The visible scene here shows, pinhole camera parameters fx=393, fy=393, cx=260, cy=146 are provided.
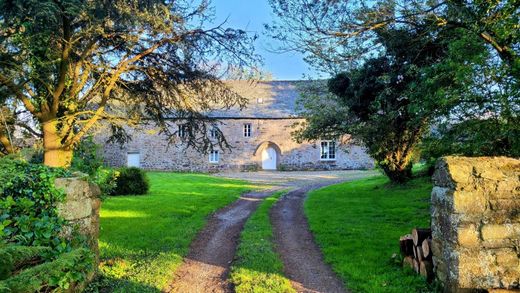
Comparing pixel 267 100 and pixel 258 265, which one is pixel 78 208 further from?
pixel 267 100

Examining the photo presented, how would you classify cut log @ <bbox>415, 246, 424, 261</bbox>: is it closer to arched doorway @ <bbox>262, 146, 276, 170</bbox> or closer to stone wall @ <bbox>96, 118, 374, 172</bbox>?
stone wall @ <bbox>96, 118, 374, 172</bbox>

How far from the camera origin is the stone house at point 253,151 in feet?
122

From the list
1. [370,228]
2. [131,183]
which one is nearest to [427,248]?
[370,228]

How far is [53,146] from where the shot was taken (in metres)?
10.3

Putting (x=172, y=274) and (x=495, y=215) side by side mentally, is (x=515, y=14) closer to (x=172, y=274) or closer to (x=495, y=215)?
(x=495, y=215)

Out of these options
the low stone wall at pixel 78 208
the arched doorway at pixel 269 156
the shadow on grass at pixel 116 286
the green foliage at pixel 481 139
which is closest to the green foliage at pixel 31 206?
the low stone wall at pixel 78 208

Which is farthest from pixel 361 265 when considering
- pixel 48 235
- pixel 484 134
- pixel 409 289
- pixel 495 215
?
pixel 48 235

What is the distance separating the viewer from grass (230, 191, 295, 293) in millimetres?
5992

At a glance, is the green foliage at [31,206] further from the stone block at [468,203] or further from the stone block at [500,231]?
the stone block at [500,231]

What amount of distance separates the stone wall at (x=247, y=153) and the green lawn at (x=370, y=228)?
60.9 ft

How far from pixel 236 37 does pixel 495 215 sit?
7855 mm

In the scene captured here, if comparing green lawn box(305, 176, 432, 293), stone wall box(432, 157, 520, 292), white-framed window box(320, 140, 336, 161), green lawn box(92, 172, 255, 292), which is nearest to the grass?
green lawn box(305, 176, 432, 293)

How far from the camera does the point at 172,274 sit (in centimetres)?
680

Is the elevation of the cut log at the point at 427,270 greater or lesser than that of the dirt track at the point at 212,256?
greater
